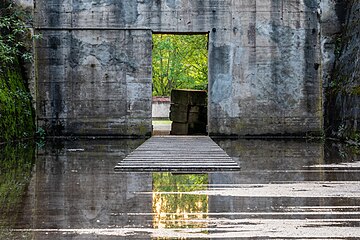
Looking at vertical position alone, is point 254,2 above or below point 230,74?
above

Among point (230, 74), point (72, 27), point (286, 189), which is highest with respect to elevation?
point (72, 27)

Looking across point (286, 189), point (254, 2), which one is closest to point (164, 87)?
point (254, 2)

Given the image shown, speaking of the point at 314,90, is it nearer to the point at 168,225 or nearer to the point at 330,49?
the point at 330,49

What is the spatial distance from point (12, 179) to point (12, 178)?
0.32 ft

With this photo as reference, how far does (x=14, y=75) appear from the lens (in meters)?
13.5

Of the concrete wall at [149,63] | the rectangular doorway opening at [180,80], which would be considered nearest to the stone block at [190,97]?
the rectangular doorway opening at [180,80]

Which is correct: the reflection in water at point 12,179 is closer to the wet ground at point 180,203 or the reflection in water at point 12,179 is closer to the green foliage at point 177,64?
the wet ground at point 180,203

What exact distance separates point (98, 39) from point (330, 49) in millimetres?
5376

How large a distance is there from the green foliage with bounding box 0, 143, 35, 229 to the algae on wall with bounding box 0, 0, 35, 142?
89.7 inches

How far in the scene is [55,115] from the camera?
556 inches

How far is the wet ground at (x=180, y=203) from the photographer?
3410mm

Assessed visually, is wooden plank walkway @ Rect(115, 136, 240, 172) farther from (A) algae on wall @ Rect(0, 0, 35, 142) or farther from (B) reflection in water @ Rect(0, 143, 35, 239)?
(A) algae on wall @ Rect(0, 0, 35, 142)

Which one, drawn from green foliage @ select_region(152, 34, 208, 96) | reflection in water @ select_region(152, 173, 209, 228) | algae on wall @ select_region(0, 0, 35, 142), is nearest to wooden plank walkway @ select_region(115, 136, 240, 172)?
reflection in water @ select_region(152, 173, 209, 228)

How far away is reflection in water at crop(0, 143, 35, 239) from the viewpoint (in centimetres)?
390
